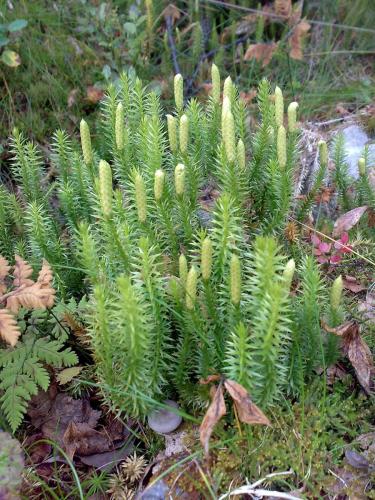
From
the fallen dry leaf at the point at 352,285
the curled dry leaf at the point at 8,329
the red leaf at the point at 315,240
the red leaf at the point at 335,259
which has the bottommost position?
the fallen dry leaf at the point at 352,285

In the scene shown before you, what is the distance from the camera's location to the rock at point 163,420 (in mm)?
2121

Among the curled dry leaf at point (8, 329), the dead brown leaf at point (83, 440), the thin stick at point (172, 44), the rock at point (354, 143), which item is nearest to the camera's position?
the curled dry leaf at point (8, 329)

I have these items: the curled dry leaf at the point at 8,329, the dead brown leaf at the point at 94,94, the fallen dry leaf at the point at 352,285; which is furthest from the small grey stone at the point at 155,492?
the dead brown leaf at the point at 94,94

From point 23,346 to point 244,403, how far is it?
954 mm

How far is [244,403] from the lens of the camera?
74.4 inches

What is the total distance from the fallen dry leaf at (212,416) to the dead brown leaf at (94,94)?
2.28 meters

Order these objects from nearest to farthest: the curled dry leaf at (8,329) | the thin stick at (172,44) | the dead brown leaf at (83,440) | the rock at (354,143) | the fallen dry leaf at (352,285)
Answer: the curled dry leaf at (8,329) → the dead brown leaf at (83,440) → the fallen dry leaf at (352,285) → the rock at (354,143) → the thin stick at (172,44)

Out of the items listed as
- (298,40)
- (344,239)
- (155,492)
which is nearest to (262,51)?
(298,40)

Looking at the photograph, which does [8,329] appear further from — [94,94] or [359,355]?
[94,94]

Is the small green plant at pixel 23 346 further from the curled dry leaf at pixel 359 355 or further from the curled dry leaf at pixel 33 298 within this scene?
the curled dry leaf at pixel 359 355

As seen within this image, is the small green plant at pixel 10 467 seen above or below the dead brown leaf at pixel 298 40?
below

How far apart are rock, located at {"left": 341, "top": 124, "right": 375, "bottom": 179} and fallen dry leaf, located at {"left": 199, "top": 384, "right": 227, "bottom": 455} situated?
1.97m

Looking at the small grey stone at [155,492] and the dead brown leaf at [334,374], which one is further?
the dead brown leaf at [334,374]

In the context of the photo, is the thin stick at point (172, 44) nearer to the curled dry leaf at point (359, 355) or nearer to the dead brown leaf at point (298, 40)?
the dead brown leaf at point (298, 40)
